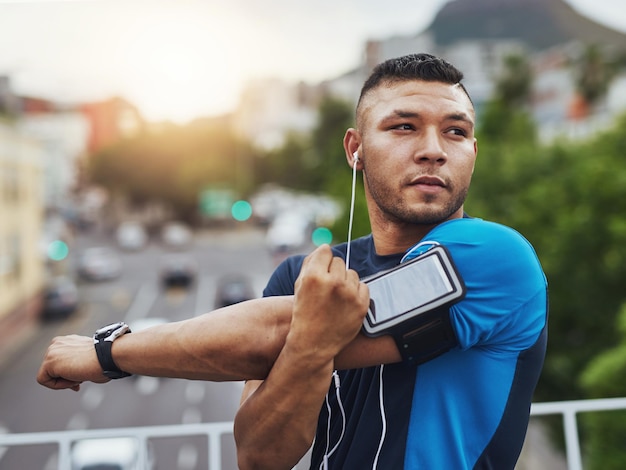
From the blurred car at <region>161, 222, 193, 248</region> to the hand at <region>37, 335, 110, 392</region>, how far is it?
45.8 meters

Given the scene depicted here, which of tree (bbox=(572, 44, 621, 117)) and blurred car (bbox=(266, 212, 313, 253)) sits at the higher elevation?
tree (bbox=(572, 44, 621, 117))

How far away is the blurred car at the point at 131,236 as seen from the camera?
47.5 meters

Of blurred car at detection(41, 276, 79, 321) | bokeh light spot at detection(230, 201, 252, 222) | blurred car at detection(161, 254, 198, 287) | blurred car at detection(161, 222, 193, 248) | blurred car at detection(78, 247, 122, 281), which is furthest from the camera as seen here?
blurred car at detection(161, 222, 193, 248)

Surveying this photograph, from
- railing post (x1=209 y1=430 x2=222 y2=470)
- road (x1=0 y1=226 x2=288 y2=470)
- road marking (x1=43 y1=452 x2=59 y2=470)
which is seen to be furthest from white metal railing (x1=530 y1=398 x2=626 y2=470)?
road marking (x1=43 y1=452 x2=59 y2=470)

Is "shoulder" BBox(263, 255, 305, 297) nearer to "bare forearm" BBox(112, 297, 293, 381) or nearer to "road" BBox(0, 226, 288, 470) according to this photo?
"bare forearm" BBox(112, 297, 293, 381)

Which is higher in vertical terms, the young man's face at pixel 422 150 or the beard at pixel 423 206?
the young man's face at pixel 422 150

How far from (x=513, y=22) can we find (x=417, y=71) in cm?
6567

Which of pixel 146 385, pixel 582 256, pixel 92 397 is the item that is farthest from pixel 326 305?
pixel 146 385

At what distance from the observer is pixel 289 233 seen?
163ft

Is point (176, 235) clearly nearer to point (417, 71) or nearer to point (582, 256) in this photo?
point (582, 256)

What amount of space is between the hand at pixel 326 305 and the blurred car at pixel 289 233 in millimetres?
46893

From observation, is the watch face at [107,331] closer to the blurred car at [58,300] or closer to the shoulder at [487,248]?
the shoulder at [487,248]

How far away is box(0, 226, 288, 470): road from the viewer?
2483cm

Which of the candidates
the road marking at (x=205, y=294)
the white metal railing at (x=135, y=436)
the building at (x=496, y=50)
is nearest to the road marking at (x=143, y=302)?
the road marking at (x=205, y=294)
